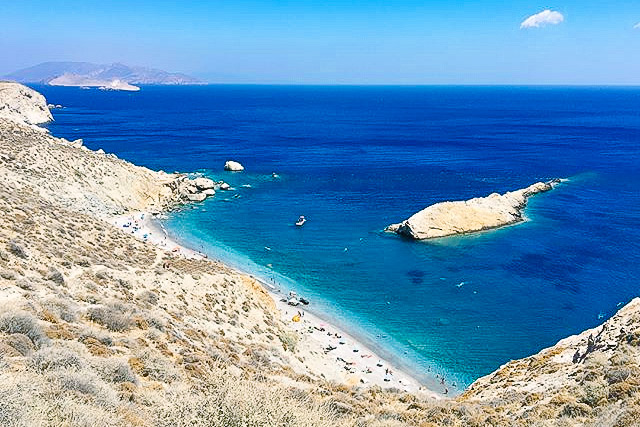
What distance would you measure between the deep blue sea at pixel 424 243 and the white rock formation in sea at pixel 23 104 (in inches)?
1061

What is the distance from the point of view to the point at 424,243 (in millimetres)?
53906

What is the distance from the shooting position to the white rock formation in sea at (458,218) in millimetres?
55644

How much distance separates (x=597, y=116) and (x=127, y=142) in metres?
178

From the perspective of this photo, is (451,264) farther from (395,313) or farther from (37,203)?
(37,203)

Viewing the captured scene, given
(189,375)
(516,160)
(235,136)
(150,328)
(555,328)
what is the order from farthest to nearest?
1. (235,136)
2. (516,160)
3. (555,328)
4. (150,328)
5. (189,375)

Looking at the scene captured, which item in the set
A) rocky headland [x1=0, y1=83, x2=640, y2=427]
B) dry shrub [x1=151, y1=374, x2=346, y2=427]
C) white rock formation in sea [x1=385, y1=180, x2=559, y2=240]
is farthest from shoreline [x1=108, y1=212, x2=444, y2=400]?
white rock formation in sea [x1=385, y1=180, x2=559, y2=240]

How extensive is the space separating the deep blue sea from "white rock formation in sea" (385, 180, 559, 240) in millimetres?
1776

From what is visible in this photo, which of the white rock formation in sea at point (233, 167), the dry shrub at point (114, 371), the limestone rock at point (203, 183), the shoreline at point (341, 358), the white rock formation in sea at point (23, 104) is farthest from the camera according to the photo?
the white rock formation in sea at point (23, 104)

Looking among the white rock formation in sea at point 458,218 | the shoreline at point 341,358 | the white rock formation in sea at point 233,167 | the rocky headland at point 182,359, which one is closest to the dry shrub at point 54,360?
the rocky headland at point 182,359

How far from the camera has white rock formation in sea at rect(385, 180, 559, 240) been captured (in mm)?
55644

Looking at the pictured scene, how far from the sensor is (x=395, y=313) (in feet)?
126

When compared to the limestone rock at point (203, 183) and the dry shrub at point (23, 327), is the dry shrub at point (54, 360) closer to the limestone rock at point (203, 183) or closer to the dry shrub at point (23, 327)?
the dry shrub at point (23, 327)

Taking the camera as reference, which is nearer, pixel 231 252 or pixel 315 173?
pixel 231 252

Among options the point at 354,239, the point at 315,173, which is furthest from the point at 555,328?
the point at 315,173
